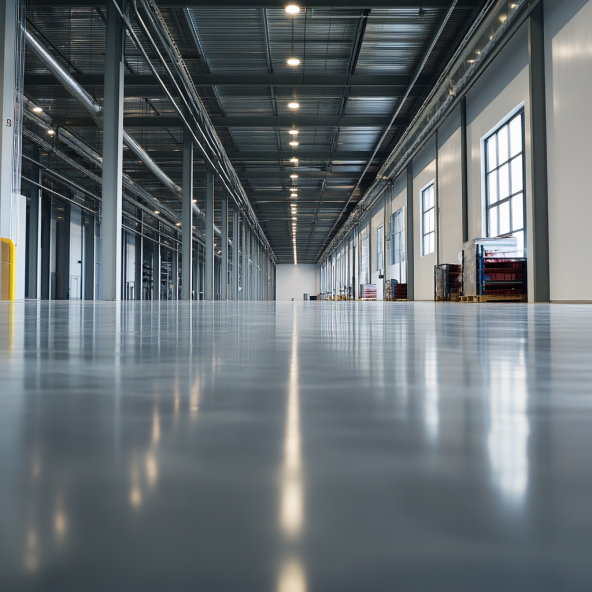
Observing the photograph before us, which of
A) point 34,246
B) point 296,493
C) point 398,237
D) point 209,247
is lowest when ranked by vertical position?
point 296,493

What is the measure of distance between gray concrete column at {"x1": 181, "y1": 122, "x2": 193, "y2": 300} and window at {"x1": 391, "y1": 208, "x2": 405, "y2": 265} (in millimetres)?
9225

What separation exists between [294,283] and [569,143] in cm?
4171

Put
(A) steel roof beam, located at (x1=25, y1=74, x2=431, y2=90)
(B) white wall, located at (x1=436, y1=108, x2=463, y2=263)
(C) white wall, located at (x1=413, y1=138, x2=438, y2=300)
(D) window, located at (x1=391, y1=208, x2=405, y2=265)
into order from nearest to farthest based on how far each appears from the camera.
A: 1. (A) steel roof beam, located at (x1=25, y1=74, x2=431, y2=90)
2. (B) white wall, located at (x1=436, y1=108, x2=463, y2=263)
3. (C) white wall, located at (x1=413, y1=138, x2=438, y2=300)
4. (D) window, located at (x1=391, y1=208, x2=405, y2=265)

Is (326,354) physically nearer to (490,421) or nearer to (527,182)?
(490,421)

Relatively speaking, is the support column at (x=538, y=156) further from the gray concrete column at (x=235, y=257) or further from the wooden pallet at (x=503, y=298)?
the gray concrete column at (x=235, y=257)

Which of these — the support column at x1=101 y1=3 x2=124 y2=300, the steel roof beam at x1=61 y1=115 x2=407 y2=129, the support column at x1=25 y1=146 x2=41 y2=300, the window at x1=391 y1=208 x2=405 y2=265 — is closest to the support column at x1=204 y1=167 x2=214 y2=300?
the steel roof beam at x1=61 y1=115 x2=407 y2=129

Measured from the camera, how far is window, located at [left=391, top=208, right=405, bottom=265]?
19438 mm

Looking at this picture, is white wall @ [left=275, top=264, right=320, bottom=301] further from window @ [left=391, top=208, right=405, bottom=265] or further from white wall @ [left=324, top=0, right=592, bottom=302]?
white wall @ [left=324, top=0, right=592, bottom=302]

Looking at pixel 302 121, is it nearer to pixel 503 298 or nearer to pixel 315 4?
pixel 315 4

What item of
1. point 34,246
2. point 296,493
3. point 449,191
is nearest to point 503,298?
point 449,191

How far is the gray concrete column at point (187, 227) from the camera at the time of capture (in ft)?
38.8

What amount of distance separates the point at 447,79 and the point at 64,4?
7288 millimetres

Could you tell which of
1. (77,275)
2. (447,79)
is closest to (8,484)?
(447,79)

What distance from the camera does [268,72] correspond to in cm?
1195
